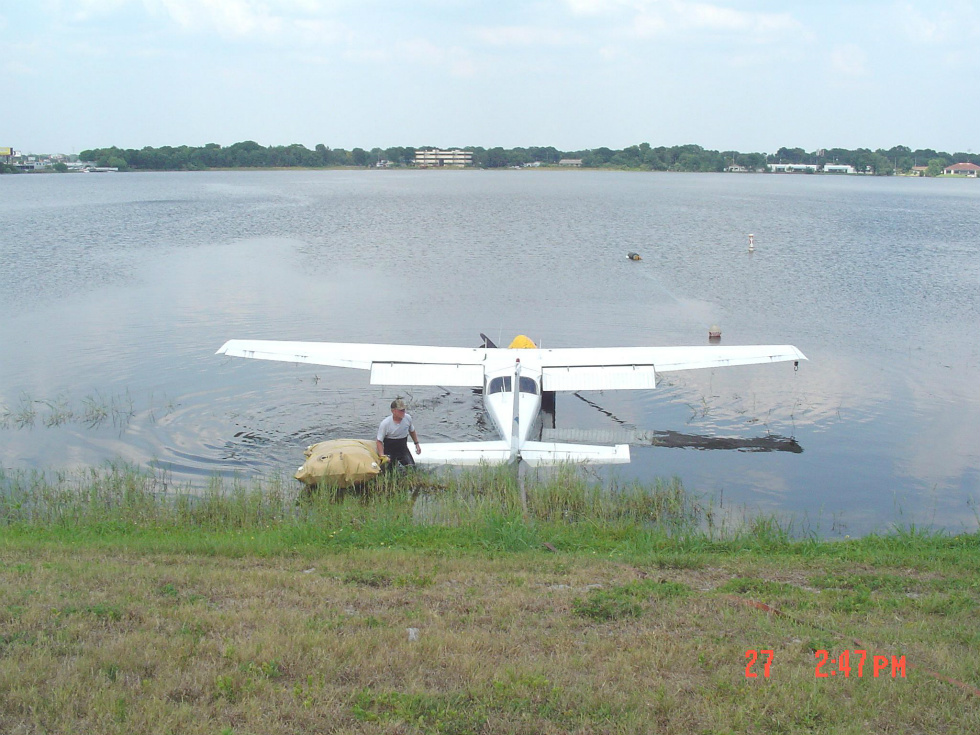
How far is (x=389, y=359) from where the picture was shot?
16.1 m

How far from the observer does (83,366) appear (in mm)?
19953

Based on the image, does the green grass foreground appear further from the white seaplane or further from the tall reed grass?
the white seaplane

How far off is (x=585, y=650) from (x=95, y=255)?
38008 millimetres

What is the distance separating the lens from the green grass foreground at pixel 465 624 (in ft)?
16.3

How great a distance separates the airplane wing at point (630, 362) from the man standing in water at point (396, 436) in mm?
4175

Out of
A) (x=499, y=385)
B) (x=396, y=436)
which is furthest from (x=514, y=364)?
(x=396, y=436)

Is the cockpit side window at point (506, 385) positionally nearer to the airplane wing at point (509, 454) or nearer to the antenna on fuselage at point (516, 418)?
the antenna on fuselage at point (516, 418)

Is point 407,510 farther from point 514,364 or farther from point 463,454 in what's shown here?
point 514,364

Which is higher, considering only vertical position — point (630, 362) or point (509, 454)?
point (630, 362)
